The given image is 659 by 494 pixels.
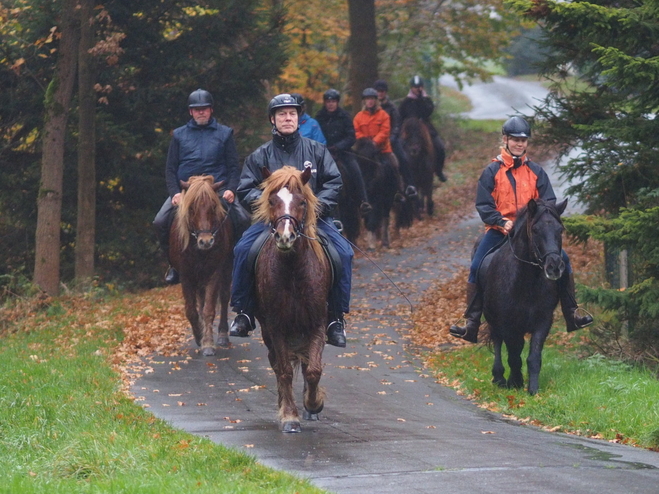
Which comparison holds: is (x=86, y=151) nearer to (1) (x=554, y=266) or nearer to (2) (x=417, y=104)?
(2) (x=417, y=104)

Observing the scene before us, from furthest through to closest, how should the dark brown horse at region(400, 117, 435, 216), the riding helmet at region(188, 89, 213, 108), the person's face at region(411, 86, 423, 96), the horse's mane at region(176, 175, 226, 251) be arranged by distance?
the dark brown horse at region(400, 117, 435, 216) → the person's face at region(411, 86, 423, 96) → the riding helmet at region(188, 89, 213, 108) → the horse's mane at region(176, 175, 226, 251)

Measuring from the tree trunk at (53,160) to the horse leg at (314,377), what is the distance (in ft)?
36.5

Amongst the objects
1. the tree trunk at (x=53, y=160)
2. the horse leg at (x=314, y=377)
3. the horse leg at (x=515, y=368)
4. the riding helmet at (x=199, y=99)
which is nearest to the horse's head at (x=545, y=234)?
the horse leg at (x=515, y=368)

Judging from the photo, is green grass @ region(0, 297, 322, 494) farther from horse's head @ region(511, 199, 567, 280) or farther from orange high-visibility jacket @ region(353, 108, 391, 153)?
orange high-visibility jacket @ region(353, 108, 391, 153)

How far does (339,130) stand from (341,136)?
0.41 feet

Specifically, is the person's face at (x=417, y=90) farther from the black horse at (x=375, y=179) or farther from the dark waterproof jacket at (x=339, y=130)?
the dark waterproof jacket at (x=339, y=130)

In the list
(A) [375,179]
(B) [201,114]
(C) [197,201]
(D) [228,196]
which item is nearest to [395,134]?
(A) [375,179]

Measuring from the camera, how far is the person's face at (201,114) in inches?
563

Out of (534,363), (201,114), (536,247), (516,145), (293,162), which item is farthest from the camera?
(201,114)

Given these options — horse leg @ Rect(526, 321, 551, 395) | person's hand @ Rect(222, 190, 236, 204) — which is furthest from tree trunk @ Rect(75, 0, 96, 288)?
horse leg @ Rect(526, 321, 551, 395)

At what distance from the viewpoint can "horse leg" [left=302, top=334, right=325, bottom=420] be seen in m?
9.17

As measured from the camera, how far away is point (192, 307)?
13.9m

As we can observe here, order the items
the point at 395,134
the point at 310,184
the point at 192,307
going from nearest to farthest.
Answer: the point at 310,184 → the point at 192,307 → the point at 395,134

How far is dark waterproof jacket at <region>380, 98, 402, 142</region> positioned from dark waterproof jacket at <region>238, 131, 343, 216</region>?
13.9m
